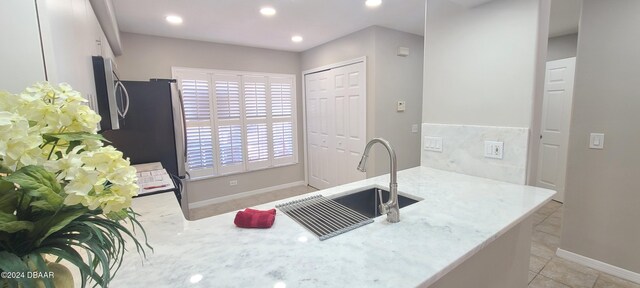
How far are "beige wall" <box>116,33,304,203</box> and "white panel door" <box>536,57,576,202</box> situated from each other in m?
3.65

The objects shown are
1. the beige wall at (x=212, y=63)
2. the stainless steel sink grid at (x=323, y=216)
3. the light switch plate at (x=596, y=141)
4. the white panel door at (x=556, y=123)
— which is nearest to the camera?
the stainless steel sink grid at (x=323, y=216)

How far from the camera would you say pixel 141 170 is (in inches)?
97.6

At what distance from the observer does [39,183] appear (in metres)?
0.43

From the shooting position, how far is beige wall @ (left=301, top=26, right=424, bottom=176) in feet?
11.1

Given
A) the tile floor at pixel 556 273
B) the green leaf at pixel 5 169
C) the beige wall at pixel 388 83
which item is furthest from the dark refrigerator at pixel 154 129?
the tile floor at pixel 556 273

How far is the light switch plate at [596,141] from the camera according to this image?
2.17 meters

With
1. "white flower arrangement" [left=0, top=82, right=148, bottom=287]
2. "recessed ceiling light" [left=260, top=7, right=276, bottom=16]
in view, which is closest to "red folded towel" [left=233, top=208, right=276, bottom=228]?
"white flower arrangement" [left=0, top=82, right=148, bottom=287]

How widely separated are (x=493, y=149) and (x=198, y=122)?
136 inches

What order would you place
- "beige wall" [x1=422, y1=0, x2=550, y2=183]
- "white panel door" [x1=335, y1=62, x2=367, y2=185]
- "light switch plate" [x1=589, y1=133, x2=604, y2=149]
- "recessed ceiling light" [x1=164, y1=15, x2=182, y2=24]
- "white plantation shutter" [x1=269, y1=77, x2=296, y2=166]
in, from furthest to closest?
"white plantation shutter" [x1=269, y1=77, x2=296, y2=166]
"white panel door" [x1=335, y1=62, x2=367, y2=185]
"recessed ceiling light" [x1=164, y1=15, x2=182, y2=24]
"light switch plate" [x1=589, y1=133, x2=604, y2=149]
"beige wall" [x1=422, y1=0, x2=550, y2=183]

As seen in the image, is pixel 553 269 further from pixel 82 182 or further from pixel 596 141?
pixel 82 182

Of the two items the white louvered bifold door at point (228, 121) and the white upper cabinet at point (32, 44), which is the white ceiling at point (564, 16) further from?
the white louvered bifold door at point (228, 121)

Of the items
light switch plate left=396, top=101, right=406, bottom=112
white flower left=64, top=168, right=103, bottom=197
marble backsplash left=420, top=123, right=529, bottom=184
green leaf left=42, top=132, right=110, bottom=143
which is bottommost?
marble backsplash left=420, top=123, right=529, bottom=184

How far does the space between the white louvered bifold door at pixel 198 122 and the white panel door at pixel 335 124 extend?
5.17ft

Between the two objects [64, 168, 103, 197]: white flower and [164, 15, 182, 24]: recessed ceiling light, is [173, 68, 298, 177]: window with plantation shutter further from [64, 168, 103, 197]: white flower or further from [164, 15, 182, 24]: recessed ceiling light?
[64, 168, 103, 197]: white flower
